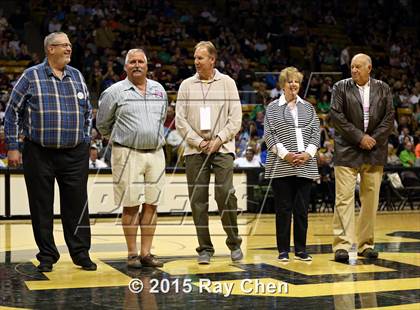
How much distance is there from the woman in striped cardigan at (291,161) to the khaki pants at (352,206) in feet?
0.87

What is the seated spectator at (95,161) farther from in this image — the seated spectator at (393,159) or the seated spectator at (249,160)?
the seated spectator at (393,159)

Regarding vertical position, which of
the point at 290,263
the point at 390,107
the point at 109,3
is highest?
the point at 109,3

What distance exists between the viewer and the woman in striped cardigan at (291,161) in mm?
6891

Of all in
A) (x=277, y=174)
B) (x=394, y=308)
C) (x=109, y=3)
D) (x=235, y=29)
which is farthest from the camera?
(x=235, y=29)

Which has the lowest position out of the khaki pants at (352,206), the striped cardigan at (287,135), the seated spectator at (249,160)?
the seated spectator at (249,160)

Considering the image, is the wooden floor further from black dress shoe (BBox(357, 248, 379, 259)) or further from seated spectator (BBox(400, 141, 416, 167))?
seated spectator (BBox(400, 141, 416, 167))

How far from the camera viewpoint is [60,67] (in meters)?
6.48

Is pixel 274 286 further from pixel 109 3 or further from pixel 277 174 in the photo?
pixel 109 3

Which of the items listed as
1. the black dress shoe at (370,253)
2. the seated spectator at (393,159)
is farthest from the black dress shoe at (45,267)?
the seated spectator at (393,159)

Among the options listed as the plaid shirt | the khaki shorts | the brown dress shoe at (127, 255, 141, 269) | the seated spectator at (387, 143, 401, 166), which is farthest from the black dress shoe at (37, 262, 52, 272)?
the seated spectator at (387, 143, 401, 166)

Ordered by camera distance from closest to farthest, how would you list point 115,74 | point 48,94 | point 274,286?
point 274,286 < point 48,94 < point 115,74

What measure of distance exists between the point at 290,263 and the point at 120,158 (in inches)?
65.2

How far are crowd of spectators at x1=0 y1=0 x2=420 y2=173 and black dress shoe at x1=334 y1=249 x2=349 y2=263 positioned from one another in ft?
16.9

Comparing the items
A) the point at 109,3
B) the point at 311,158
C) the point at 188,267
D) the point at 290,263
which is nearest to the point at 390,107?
the point at 311,158
